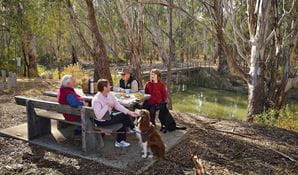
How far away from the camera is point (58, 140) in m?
5.21

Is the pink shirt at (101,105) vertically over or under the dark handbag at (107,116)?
over

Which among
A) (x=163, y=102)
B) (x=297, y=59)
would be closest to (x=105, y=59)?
(x=163, y=102)

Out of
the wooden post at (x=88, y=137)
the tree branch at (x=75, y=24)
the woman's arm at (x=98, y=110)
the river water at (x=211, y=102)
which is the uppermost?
the tree branch at (x=75, y=24)

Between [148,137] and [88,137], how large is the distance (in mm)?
927

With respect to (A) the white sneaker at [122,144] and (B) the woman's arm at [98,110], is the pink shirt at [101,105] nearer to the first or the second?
(B) the woman's arm at [98,110]

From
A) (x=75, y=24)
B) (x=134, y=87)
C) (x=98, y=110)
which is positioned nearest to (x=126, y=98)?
(x=134, y=87)

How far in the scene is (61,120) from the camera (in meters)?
4.86

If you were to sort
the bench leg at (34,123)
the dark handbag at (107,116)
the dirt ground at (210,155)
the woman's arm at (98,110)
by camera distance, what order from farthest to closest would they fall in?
the bench leg at (34,123)
the dark handbag at (107,116)
the woman's arm at (98,110)
the dirt ground at (210,155)

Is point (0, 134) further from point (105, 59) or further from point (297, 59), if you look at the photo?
point (297, 59)

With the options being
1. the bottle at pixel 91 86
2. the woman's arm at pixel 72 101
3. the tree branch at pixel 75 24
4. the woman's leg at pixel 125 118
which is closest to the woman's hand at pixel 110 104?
the woman's leg at pixel 125 118

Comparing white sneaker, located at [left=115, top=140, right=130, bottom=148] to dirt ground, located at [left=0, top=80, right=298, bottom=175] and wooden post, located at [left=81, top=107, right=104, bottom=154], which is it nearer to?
wooden post, located at [left=81, top=107, right=104, bottom=154]

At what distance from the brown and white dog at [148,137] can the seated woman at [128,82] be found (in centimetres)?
158

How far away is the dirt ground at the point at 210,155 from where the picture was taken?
14.0 ft

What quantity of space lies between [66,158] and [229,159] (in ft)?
8.04
